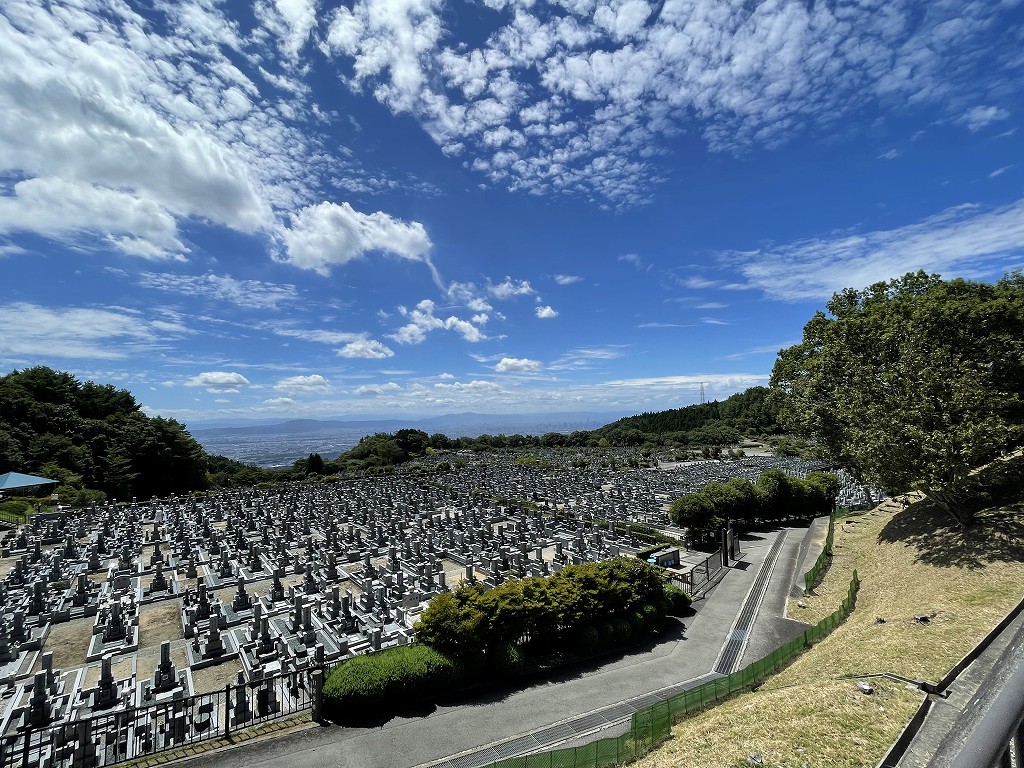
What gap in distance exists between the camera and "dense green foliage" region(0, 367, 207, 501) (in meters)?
38.1

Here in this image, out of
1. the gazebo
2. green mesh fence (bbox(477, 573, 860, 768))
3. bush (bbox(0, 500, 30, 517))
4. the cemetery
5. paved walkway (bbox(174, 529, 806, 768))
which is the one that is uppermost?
the gazebo

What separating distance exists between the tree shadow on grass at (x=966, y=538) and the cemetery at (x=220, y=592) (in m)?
13.9

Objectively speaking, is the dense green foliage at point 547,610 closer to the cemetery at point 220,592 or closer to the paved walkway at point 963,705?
the cemetery at point 220,592

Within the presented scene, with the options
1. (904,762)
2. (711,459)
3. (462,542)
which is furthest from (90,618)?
(711,459)

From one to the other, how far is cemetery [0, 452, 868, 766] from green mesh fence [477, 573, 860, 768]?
236 inches

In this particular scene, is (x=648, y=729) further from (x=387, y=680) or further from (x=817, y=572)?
(x=817, y=572)

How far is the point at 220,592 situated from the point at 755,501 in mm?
32940

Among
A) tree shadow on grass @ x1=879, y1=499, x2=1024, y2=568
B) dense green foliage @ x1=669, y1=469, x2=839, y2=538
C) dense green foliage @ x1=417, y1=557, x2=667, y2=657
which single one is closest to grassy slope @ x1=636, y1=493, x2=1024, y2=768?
tree shadow on grass @ x1=879, y1=499, x2=1024, y2=568

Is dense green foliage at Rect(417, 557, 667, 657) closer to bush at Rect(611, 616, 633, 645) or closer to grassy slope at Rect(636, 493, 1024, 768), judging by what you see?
bush at Rect(611, 616, 633, 645)

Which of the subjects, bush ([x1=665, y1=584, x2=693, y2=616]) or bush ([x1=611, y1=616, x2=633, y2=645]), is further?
bush ([x1=665, y1=584, x2=693, y2=616])

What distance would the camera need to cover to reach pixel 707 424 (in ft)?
373

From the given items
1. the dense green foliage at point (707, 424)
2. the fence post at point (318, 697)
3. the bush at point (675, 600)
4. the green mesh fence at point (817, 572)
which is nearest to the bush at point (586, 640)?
the bush at point (675, 600)

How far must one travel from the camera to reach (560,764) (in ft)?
27.6

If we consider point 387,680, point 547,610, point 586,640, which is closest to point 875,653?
point 586,640
